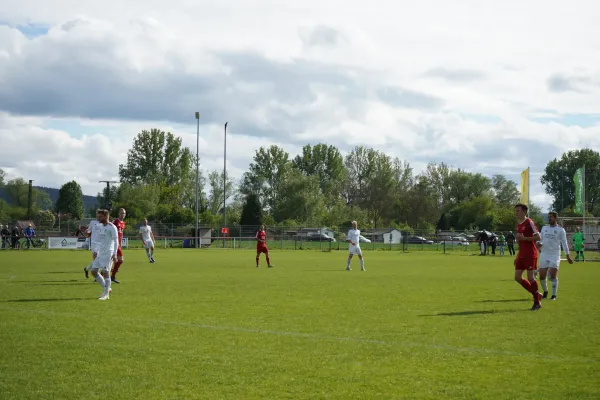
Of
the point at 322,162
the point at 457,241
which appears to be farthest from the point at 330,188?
the point at 457,241

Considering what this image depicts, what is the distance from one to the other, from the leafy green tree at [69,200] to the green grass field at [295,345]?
415 feet

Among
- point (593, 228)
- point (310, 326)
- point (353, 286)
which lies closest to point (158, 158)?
point (593, 228)

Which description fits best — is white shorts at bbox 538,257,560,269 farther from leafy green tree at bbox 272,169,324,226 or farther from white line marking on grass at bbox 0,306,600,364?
leafy green tree at bbox 272,169,324,226

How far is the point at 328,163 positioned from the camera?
124 metres

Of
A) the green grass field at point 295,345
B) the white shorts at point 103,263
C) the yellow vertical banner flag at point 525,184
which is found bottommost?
the green grass field at point 295,345

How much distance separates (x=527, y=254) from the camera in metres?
15.8

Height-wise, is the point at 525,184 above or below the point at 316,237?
above

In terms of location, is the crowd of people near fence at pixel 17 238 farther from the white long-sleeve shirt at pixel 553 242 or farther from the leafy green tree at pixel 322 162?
the leafy green tree at pixel 322 162

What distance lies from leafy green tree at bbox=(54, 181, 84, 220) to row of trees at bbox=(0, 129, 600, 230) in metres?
18.4

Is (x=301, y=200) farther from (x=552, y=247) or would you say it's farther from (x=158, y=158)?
(x=552, y=247)

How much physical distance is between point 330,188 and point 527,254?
102038mm

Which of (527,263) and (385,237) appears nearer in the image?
(527,263)

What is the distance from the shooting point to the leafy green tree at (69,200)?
140m

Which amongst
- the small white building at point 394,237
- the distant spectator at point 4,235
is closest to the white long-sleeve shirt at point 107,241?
the distant spectator at point 4,235
